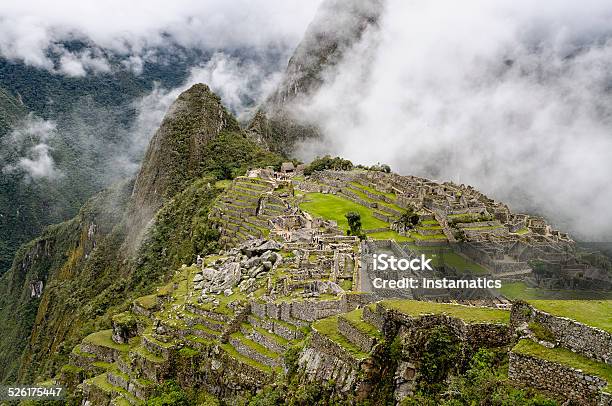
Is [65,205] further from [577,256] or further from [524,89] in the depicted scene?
[577,256]

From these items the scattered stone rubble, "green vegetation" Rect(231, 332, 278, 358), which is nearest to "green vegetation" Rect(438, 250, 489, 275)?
the scattered stone rubble

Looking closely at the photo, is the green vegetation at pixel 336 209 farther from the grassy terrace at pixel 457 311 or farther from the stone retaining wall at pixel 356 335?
the grassy terrace at pixel 457 311

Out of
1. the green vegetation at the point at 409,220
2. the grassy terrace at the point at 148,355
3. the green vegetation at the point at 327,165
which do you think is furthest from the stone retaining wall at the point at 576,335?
the green vegetation at the point at 327,165

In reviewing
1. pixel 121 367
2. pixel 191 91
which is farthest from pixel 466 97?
pixel 121 367

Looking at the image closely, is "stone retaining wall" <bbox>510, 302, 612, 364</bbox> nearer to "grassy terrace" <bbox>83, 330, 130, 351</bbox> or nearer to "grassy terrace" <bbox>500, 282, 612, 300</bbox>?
"grassy terrace" <bbox>500, 282, 612, 300</bbox>

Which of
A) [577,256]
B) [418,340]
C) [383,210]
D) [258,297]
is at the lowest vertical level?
[418,340]
